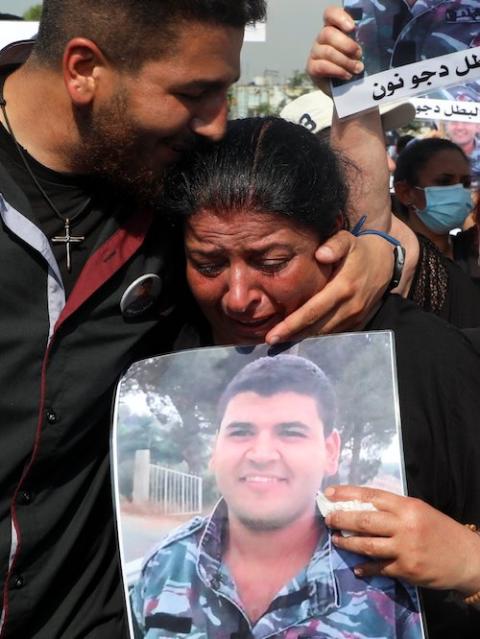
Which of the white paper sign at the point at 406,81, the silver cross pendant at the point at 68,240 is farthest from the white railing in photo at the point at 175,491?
the white paper sign at the point at 406,81

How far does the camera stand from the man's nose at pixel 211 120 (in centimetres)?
203

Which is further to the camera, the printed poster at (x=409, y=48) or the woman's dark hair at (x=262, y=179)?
the printed poster at (x=409, y=48)

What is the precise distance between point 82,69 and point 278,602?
113 cm

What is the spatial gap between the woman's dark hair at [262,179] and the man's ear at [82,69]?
25cm

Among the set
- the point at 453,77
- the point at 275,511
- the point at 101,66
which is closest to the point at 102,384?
the point at 275,511

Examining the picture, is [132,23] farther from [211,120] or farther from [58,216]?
[58,216]

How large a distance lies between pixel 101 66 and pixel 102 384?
2.16 feet

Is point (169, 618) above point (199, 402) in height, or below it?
below

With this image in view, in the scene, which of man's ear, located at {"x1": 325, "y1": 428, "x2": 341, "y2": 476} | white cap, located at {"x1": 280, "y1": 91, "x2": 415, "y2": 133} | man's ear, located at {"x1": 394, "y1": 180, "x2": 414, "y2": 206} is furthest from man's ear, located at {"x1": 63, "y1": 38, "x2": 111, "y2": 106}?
man's ear, located at {"x1": 394, "y1": 180, "x2": 414, "y2": 206}

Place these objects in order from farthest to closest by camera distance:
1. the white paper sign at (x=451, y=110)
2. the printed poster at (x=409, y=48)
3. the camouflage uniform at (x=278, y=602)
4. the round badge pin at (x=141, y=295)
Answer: the white paper sign at (x=451, y=110)
the printed poster at (x=409, y=48)
the round badge pin at (x=141, y=295)
the camouflage uniform at (x=278, y=602)

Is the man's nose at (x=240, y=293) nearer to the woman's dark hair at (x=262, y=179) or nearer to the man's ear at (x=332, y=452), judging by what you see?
the woman's dark hair at (x=262, y=179)

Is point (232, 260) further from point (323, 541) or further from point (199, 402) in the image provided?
point (323, 541)

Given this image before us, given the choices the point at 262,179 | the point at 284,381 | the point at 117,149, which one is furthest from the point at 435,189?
the point at 284,381

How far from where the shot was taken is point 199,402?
1753mm
